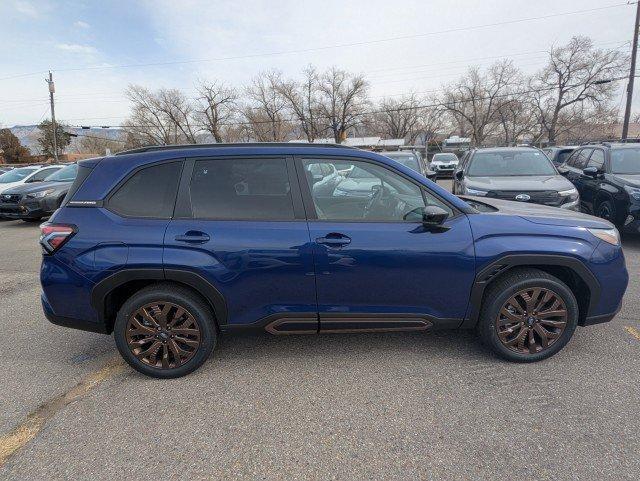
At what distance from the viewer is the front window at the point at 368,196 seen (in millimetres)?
2893

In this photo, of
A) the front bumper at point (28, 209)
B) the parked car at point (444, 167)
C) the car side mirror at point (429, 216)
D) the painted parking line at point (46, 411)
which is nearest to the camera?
the painted parking line at point (46, 411)

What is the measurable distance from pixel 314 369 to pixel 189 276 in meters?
1.22

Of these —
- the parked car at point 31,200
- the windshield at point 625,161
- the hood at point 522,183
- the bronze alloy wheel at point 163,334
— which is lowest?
the bronze alloy wheel at point 163,334

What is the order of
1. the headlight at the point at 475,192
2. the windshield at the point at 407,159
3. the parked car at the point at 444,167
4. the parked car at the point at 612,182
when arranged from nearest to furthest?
the parked car at the point at 612,182 → the headlight at the point at 475,192 → the windshield at the point at 407,159 → the parked car at the point at 444,167

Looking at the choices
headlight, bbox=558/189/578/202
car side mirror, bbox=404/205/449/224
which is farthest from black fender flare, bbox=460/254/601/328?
headlight, bbox=558/189/578/202

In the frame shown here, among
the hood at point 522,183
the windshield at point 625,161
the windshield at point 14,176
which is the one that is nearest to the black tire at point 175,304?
the hood at point 522,183

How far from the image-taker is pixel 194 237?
2.79 metres

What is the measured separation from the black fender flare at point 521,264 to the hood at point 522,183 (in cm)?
378

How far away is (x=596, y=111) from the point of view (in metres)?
42.9

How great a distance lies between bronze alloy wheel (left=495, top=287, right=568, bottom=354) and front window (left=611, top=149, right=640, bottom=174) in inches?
222

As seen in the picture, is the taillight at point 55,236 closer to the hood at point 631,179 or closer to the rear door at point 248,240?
the rear door at point 248,240

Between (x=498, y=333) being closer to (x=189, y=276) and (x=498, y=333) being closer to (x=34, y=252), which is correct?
(x=189, y=276)

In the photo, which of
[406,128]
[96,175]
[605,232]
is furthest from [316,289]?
[406,128]

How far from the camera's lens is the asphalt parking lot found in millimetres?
2117
